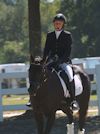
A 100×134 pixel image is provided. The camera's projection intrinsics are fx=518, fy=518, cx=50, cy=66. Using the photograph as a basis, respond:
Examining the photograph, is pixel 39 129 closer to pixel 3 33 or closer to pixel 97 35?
pixel 97 35

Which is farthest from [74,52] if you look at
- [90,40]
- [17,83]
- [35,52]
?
[35,52]

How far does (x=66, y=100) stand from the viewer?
32.9ft

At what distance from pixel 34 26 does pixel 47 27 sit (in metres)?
61.5

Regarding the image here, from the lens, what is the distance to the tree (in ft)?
51.7

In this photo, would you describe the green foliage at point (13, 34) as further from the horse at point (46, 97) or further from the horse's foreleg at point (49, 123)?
the horse's foreleg at point (49, 123)

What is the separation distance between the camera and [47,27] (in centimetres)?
7712

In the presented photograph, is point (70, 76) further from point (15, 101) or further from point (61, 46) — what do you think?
point (15, 101)

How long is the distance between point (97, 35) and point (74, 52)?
9381 mm

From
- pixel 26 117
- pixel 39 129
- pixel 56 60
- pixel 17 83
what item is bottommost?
pixel 17 83

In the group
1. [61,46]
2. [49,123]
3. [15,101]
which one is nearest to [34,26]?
[61,46]

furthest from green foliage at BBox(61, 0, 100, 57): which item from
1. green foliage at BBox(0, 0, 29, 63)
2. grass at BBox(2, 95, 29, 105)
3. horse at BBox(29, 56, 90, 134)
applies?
horse at BBox(29, 56, 90, 134)

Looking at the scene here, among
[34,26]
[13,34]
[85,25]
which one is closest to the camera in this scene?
[34,26]

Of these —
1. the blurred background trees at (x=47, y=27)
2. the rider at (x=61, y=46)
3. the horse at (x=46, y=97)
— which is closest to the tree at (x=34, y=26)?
the blurred background trees at (x=47, y=27)

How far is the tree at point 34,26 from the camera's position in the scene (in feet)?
51.7
